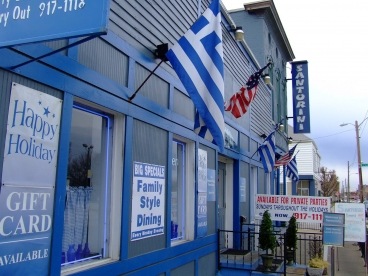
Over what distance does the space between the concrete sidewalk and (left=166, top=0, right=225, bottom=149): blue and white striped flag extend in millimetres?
5822

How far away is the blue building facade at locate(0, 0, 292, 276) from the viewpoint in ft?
10.5

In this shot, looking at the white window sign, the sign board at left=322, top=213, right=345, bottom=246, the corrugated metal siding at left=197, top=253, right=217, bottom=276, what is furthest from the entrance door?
the white window sign

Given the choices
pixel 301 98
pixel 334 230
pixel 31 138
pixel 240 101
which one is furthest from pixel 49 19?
pixel 301 98

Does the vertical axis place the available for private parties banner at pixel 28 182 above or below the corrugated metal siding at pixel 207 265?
above

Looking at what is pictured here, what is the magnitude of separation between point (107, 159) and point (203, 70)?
158cm

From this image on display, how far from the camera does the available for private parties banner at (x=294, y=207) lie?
996 cm

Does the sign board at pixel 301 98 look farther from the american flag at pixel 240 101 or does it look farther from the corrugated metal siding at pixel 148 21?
the corrugated metal siding at pixel 148 21

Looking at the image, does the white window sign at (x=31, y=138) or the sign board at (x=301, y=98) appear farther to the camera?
the sign board at (x=301, y=98)

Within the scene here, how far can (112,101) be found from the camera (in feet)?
14.9

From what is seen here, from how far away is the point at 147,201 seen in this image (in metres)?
5.25

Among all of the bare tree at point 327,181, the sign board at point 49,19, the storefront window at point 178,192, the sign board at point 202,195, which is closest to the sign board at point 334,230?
the sign board at point 202,195

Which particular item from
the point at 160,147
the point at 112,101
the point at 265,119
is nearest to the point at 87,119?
the point at 112,101

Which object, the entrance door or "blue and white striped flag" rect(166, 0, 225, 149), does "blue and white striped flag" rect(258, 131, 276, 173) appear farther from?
"blue and white striped flag" rect(166, 0, 225, 149)

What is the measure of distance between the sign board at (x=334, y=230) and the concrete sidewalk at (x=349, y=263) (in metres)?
0.68
